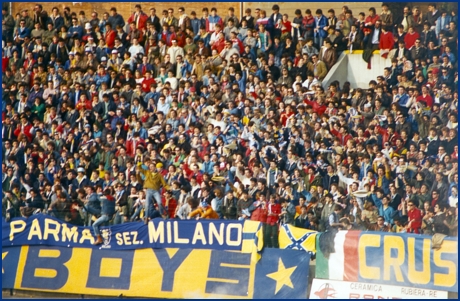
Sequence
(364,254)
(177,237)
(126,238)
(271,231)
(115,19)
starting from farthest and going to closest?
(115,19) → (126,238) → (177,237) → (271,231) → (364,254)

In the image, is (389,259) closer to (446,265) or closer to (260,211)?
(446,265)

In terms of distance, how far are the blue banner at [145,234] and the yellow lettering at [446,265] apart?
10.1 feet

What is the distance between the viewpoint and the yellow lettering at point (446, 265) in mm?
13328

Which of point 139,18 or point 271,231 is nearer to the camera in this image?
point 271,231

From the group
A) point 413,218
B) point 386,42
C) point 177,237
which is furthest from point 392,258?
point 386,42

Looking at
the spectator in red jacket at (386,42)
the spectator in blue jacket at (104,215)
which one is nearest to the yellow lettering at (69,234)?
the spectator in blue jacket at (104,215)

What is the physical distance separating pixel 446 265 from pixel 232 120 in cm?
613

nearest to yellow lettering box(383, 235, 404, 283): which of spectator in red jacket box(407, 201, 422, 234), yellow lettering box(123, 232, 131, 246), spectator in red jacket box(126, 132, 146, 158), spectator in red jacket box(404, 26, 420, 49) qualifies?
spectator in red jacket box(407, 201, 422, 234)

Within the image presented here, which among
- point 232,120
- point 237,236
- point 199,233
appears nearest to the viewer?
point 237,236

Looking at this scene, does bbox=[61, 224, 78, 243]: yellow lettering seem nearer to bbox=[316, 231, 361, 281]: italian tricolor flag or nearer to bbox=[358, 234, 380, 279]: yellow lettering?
bbox=[316, 231, 361, 281]: italian tricolor flag

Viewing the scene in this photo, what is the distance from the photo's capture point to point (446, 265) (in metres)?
13.4

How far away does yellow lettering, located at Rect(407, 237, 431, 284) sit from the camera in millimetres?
13547

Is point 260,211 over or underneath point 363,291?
over

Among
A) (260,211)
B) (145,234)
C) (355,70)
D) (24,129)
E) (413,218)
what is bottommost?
(145,234)
